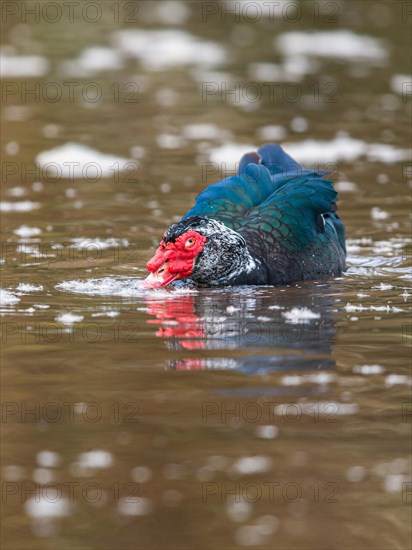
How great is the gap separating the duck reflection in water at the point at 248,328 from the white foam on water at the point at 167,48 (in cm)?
1284

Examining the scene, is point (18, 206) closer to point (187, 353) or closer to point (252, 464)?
point (187, 353)

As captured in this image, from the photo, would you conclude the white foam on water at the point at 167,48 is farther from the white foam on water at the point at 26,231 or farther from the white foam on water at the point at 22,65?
the white foam on water at the point at 26,231

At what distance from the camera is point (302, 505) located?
18.8 feet

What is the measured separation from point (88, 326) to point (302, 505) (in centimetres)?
324

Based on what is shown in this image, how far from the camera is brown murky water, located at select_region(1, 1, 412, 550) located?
5.72 meters

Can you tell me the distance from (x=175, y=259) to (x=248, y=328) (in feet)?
5.57

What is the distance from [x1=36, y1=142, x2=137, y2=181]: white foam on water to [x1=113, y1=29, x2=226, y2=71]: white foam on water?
6.46 metres

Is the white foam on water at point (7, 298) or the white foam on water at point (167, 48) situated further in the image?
the white foam on water at point (167, 48)

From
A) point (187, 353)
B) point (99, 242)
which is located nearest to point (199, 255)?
point (99, 242)

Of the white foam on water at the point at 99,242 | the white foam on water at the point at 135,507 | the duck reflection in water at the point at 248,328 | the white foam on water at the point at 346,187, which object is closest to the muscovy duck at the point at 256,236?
the duck reflection in water at the point at 248,328

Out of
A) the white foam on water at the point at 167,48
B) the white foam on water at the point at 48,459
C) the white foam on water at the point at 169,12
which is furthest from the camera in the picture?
the white foam on water at the point at 169,12

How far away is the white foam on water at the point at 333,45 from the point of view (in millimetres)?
22938

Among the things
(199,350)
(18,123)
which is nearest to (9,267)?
(199,350)

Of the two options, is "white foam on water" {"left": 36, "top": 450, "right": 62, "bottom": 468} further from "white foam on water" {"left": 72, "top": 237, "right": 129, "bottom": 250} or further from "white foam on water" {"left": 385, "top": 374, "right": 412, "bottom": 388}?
"white foam on water" {"left": 72, "top": 237, "right": 129, "bottom": 250}
